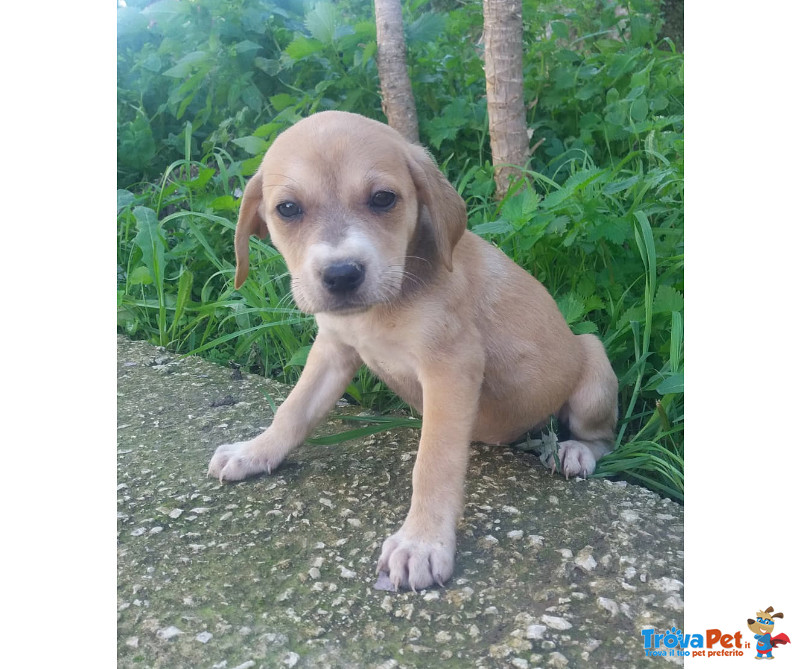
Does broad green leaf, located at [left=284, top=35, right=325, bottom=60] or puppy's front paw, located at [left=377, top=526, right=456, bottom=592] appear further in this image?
broad green leaf, located at [left=284, top=35, right=325, bottom=60]

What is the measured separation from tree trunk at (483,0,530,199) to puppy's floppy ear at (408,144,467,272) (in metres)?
1.73

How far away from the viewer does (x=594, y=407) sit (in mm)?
2928

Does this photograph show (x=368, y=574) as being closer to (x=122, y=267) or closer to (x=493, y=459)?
(x=493, y=459)

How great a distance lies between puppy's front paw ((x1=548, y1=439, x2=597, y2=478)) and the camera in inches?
106

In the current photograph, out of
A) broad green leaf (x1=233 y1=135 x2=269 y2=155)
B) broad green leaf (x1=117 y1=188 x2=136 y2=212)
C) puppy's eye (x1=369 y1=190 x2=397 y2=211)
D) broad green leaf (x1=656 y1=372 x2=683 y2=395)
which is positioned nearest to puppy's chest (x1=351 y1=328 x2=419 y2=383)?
puppy's eye (x1=369 y1=190 x2=397 y2=211)

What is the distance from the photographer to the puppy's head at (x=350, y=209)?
219cm

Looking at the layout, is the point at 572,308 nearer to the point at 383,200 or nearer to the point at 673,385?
the point at 673,385

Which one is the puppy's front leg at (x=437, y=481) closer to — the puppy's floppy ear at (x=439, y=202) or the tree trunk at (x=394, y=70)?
the puppy's floppy ear at (x=439, y=202)

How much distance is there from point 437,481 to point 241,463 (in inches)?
32.8

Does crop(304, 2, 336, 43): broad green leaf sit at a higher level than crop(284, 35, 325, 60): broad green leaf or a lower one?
higher

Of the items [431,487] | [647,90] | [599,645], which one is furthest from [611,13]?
[599,645]

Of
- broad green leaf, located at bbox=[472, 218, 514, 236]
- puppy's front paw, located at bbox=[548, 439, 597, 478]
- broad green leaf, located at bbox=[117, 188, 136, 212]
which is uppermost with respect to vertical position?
broad green leaf, located at bbox=[472, 218, 514, 236]

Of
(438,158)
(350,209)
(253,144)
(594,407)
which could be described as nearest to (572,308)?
(594,407)

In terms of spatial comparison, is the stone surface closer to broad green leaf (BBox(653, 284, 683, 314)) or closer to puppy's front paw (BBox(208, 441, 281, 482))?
puppy's front paw (BBox(208, 441, 281, 482))
